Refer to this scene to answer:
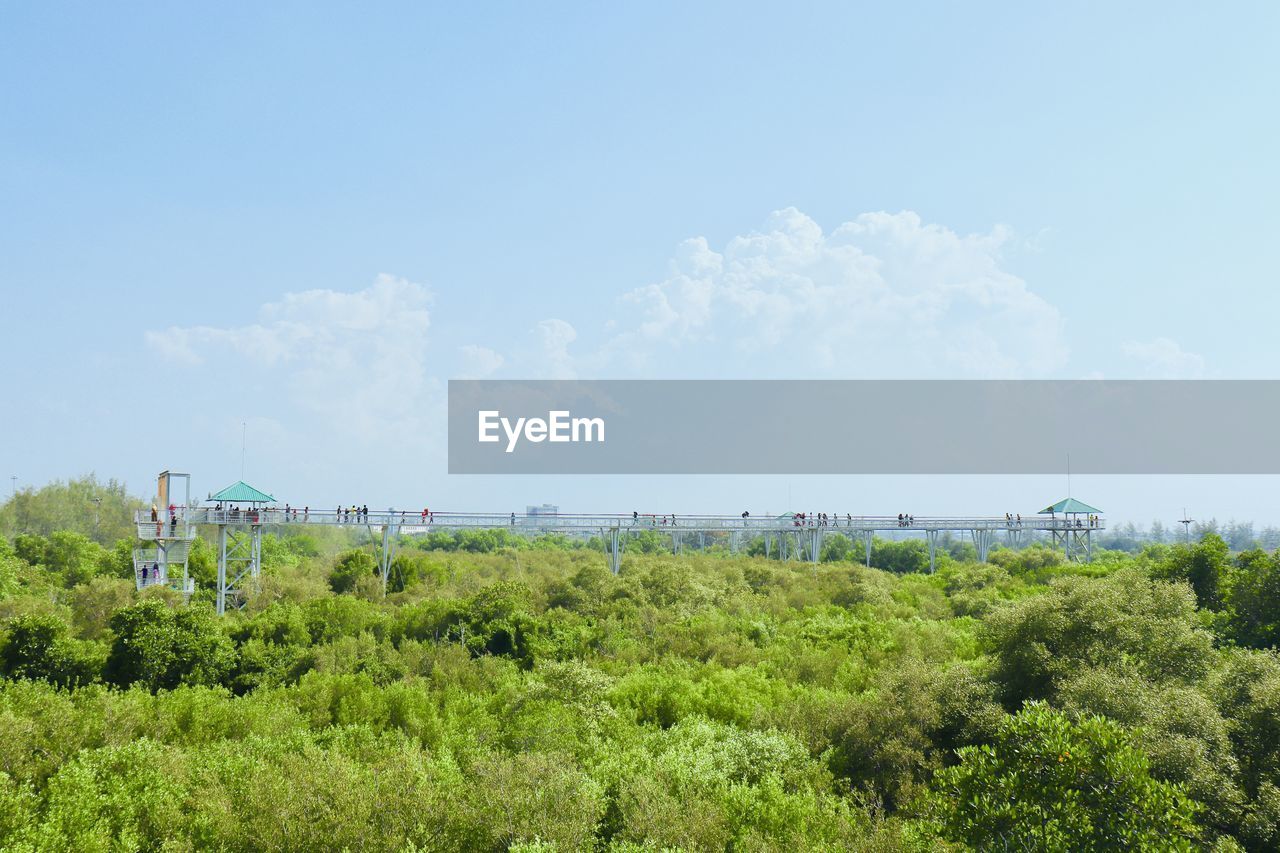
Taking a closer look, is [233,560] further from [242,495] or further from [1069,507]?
[1069,507]

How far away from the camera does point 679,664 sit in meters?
34.2

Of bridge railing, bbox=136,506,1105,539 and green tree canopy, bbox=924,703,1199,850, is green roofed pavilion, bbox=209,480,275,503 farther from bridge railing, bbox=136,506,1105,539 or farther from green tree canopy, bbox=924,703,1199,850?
green tree canopy, bbox=924,703,1199,850

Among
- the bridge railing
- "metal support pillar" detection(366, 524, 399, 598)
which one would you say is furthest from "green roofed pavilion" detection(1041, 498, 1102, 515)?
"metal support pillar" detection(366, 524, 399, 598)

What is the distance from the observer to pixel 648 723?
87.5 ft

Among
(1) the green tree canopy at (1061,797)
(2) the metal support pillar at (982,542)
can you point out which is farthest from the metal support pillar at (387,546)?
(2) the metal support pillar at (982,542)

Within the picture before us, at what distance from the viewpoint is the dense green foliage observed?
15969mm

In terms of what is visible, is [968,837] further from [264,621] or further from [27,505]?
[27,505]

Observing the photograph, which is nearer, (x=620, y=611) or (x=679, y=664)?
(x=679, y=664)

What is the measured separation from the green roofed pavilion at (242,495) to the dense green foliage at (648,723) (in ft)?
22.4

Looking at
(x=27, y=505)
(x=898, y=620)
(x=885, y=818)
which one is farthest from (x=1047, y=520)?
(x=27, y=505)

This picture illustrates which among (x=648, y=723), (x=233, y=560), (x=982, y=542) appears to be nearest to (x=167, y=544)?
(x=233, y=560)

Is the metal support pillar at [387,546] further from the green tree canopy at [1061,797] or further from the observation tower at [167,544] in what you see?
the green tree canopy at [1061,797]

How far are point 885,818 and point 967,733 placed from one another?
359 centimetres

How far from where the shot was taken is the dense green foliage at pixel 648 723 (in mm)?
15969
